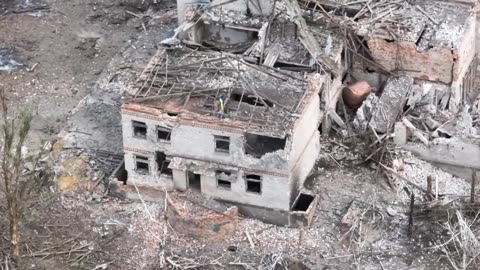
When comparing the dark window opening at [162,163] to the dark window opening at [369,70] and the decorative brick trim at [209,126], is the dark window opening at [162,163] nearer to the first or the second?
the decorative brick trim at [209,126]

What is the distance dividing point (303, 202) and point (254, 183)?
208cm

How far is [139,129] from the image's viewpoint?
122 ft

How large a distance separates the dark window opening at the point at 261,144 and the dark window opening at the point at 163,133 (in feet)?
8.54

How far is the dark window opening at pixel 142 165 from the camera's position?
37.5 metres

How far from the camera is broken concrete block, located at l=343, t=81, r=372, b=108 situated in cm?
4097

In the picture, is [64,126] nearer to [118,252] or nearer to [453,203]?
[118,252]

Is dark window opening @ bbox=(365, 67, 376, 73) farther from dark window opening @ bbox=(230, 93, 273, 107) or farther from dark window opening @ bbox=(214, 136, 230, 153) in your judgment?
dark window opening @ bbox=(214, 136, 230, 153)

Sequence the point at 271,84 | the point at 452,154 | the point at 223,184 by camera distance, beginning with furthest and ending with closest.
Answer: the point at 452,154
the point at 271,84
the point at 223,184

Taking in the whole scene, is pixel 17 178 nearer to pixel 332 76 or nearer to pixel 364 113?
pixel 332 76

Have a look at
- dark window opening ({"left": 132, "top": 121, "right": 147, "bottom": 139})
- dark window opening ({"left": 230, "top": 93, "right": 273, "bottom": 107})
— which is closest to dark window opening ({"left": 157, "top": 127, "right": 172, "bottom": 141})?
dark window opening ({"left": 132, "top": 121, "right": 147, "bottom": 139})

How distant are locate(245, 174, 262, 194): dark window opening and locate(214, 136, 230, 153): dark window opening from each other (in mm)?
1142

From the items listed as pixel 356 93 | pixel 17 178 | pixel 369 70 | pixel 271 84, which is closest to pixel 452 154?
pixel 356 93

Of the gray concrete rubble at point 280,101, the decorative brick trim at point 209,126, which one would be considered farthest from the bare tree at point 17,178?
the decorative brick trim at point 209,126

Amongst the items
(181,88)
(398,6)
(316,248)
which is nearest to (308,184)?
(316,248)
